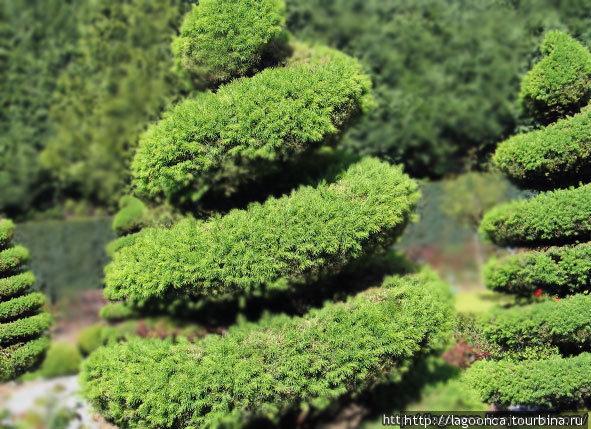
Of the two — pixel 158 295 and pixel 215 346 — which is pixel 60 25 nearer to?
pixel 158 295

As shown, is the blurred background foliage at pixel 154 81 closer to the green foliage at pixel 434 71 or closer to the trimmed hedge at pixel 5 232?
the green foliage at pixel 434 71

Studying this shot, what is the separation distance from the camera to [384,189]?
5.65m

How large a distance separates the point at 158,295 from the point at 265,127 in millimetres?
3004

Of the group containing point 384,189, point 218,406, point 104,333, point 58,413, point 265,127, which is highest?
point 265,127

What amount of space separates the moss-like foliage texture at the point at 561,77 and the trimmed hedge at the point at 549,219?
4.56 feet

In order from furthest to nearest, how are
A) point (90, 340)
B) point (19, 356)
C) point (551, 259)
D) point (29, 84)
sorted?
point (29, 84)
point (90, 340)
point (19, 356)
point (551, 259)

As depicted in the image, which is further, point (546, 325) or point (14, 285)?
point (14, 285)

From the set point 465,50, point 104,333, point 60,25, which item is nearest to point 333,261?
point 104,333

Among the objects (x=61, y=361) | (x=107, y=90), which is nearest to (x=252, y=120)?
(x=107, y=90)

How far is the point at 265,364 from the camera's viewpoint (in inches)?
211

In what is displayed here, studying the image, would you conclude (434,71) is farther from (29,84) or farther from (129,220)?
(29,84)

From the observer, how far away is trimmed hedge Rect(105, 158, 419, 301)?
17.6ft

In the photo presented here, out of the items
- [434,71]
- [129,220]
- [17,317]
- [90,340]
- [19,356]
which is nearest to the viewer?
[19,356]

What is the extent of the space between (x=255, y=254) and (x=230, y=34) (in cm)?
337
